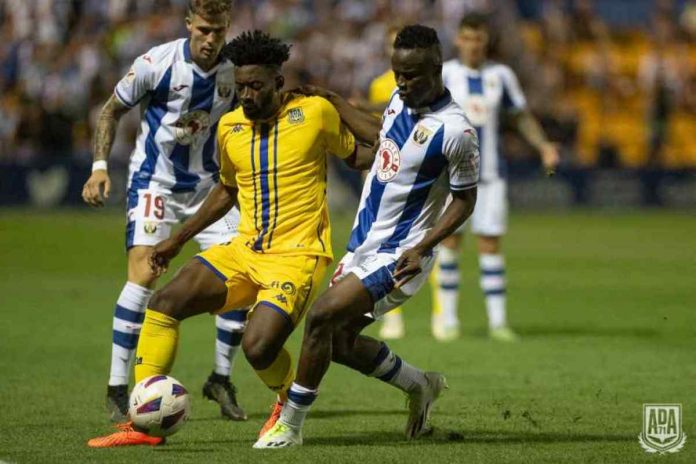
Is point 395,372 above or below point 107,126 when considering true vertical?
below

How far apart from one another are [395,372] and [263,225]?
1.08 meters

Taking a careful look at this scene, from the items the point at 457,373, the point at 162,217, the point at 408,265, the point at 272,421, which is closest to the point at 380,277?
the point at 408,265

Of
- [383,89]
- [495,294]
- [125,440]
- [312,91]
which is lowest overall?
[125,440]

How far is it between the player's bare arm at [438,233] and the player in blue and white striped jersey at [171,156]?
1830 millimetres

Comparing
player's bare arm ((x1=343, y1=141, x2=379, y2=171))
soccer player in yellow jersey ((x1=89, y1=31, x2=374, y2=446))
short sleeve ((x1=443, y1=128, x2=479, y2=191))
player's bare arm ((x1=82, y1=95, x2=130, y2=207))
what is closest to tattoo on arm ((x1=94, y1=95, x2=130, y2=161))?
player's bare arm ((x1=82, y1=95, x2=130, y2=207))

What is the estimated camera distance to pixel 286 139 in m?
7.89

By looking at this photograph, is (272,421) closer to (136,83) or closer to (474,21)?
(136,83)

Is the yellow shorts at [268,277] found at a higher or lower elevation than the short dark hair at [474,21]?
lower

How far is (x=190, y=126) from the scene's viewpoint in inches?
354

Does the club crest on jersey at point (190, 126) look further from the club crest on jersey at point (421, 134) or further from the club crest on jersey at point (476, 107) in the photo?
the club crest on jersey at point (476, 107)

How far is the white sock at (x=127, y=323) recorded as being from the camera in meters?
8.77

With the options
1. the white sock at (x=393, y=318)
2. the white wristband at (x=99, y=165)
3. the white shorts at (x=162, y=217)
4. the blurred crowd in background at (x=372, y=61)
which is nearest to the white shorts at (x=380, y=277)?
the white shorts at (x=162, y=217)

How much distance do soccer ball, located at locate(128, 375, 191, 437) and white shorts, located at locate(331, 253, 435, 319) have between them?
100 cm

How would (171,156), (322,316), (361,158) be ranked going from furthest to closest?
(171,156) → (361,158) → (322,316)
